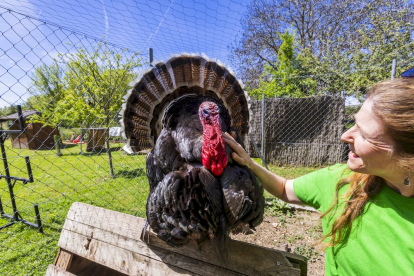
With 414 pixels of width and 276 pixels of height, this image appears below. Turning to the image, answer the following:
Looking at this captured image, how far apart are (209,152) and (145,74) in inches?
43.4

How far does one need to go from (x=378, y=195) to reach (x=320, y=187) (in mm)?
263

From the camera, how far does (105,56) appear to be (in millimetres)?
4371

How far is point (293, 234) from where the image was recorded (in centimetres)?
276

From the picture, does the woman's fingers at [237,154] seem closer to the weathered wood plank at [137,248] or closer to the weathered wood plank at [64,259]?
the weathered wood plank at [137,248]

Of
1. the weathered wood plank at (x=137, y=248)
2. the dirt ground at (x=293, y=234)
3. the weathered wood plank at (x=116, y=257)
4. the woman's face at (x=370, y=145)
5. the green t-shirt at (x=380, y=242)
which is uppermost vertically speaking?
the woman's face at (x=370, y=145)

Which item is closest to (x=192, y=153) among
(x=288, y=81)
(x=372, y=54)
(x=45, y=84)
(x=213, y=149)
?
(x=213, y=149)

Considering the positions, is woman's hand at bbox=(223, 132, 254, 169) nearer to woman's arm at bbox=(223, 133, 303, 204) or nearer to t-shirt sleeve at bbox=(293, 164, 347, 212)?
woman's arm at bbox=(223, 133, 303, 204)

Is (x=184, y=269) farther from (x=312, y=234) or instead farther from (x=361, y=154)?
(x=312, y=234)

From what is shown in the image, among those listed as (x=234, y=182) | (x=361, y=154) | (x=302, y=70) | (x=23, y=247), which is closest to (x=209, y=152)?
(x=234, y=182)

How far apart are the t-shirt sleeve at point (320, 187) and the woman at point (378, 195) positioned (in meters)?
0.03

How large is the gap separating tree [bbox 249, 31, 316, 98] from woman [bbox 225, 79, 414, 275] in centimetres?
761

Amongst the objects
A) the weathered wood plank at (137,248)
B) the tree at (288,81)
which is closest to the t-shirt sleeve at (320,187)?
the weathered wood plank at (137,248)

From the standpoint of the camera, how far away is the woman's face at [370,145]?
0.82 meters

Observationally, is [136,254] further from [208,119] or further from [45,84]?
[45,84]
